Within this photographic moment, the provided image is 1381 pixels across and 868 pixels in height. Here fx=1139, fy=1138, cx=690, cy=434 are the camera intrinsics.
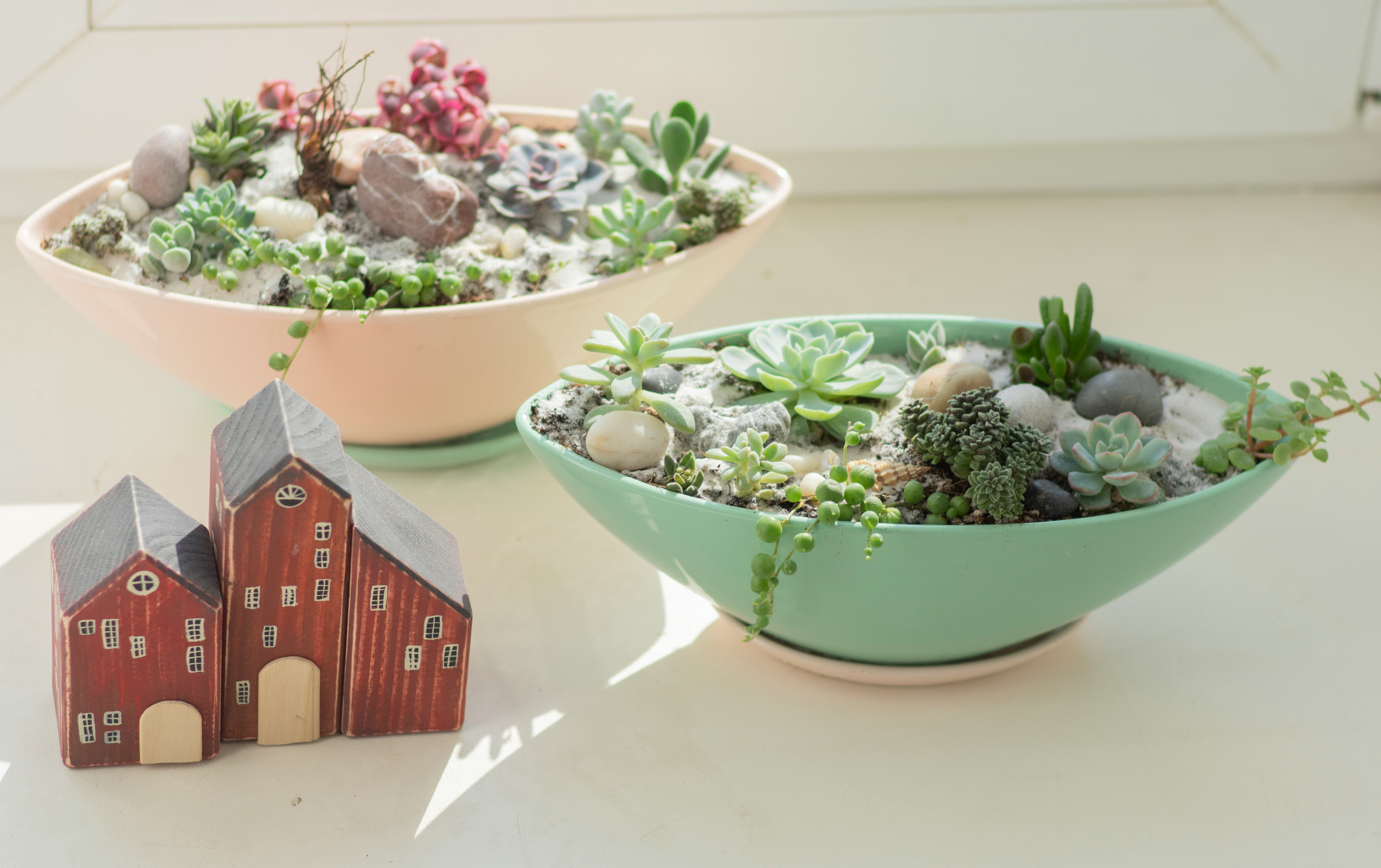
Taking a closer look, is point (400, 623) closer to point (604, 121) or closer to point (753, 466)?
point (753, 466)

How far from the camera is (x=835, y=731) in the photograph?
0.80 metres

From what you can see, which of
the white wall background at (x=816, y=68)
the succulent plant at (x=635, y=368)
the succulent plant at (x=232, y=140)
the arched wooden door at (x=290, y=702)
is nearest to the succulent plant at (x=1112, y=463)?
the succulent plant at (x=635, y=368)

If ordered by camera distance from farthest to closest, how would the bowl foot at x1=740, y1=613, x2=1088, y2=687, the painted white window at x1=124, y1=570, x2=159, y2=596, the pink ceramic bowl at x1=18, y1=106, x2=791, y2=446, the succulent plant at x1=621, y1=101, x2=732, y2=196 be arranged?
1. the succulent plant at x1=621, y1=101, x2=732, y2=196
2. the pink ceramic bowl at x1=18, y1=106, x2=791, y2=446
3. the bowl foot at x1=740, y1=613, x2=1088, y2=687
4. the painted white window at x1=124, y1=570, x2=159, y2=596

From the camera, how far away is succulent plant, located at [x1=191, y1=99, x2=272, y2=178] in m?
1.11

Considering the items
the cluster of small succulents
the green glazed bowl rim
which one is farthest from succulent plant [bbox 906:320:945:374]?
the cluster of small succulents

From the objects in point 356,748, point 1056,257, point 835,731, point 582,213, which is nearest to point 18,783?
point 356,748

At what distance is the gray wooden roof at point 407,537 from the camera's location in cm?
73

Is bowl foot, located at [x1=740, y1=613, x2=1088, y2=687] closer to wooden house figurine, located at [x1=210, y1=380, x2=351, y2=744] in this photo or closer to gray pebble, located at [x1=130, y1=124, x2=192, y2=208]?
wooden house figurine, located at [x1=210, y1=380, x2=351, y2=744]

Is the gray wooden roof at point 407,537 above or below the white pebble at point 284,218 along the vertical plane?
below

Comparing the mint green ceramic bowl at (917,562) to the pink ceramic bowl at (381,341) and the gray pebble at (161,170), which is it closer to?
the pink ceramic bowl at (381,341)

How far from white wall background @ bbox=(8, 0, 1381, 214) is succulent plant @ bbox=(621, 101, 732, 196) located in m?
0.50

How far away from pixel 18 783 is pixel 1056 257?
Result: 4.58 feet

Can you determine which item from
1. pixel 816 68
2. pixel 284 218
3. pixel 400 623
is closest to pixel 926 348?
pixel 400 623

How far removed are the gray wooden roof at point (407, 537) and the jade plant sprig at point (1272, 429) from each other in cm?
52
